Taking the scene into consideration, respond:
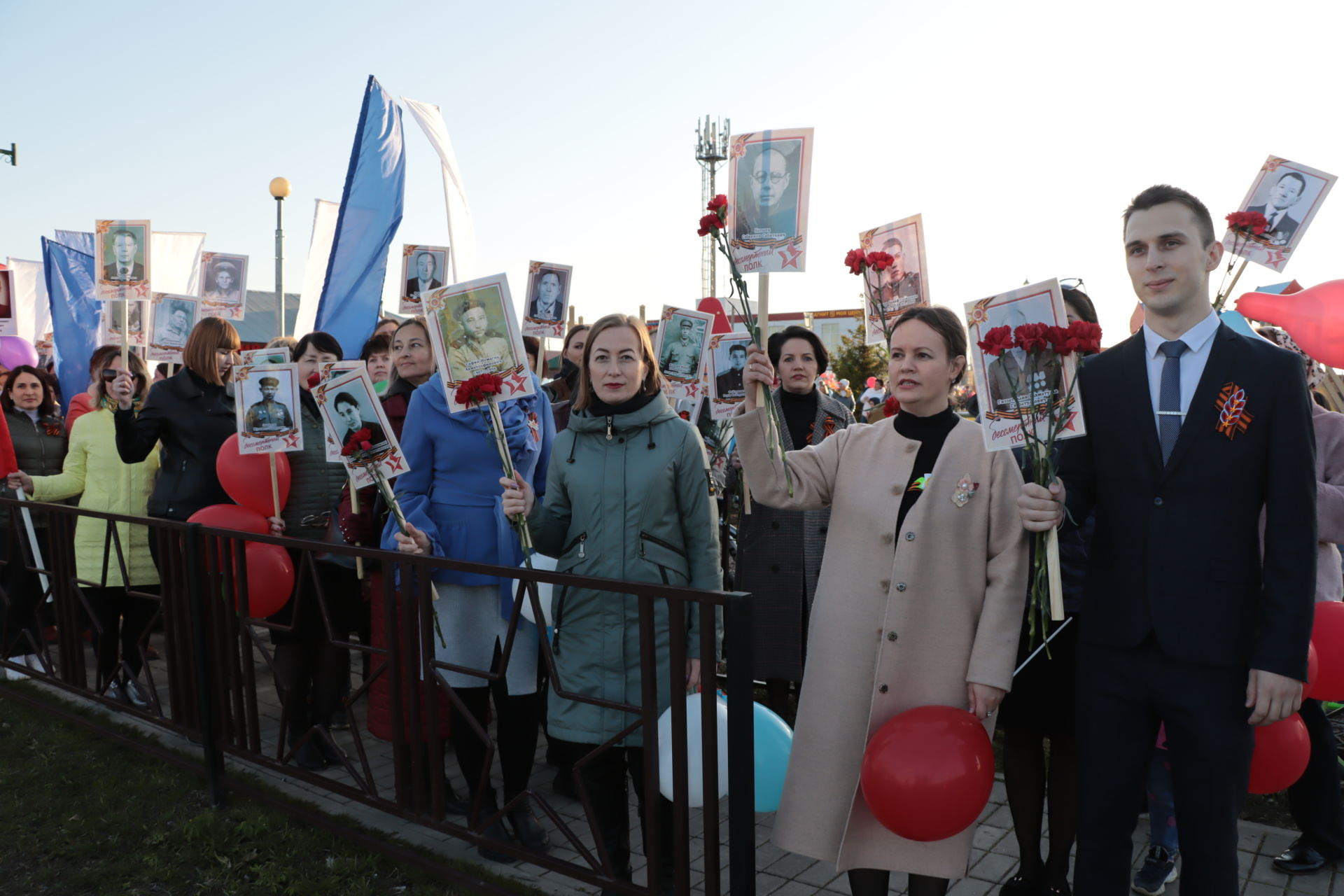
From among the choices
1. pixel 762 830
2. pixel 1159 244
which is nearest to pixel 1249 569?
pixel 1159 244

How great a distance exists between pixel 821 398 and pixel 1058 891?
7.41 ft

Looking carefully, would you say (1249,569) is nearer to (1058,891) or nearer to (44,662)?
(1058,891)

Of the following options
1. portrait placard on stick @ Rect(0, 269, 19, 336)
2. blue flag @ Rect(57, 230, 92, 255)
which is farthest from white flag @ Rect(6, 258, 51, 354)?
portrait placard on stick @ Rect(0, 269, 19, 336)

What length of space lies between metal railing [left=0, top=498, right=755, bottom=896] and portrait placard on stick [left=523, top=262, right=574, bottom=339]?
2.53 metres

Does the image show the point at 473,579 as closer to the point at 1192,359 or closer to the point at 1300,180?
the point at 1192,359

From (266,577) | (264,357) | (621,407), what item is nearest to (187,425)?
(264,357)

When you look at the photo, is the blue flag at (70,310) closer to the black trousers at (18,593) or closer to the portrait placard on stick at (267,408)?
the black trousers at (18,593)

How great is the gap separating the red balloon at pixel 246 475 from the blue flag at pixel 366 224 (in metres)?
2.84

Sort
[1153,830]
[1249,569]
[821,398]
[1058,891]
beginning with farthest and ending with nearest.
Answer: [821,398] → [1153,830] → [1058,891] → [1249,569]

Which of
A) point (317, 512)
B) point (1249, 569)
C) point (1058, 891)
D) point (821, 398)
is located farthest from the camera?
point (317, 512)

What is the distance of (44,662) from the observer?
4914mm

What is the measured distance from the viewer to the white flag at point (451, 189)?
28.4 feet

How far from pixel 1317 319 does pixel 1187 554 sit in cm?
266

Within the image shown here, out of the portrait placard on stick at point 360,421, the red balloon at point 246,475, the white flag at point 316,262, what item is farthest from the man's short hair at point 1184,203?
the white flag at point 316,262
